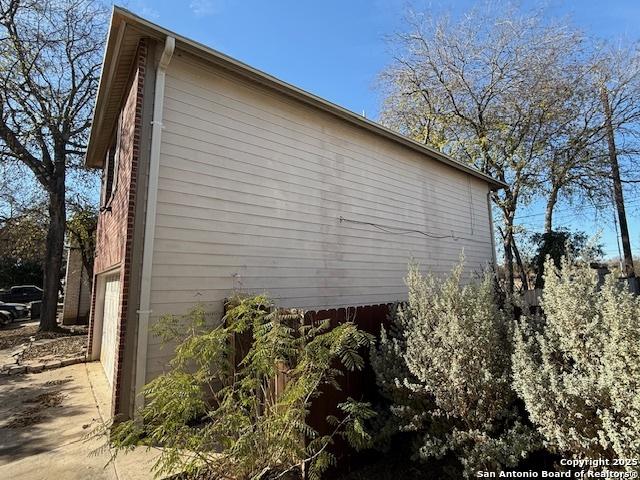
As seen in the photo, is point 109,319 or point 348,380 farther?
point 109,319

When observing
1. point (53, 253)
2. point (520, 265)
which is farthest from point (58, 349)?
point (520, 265)

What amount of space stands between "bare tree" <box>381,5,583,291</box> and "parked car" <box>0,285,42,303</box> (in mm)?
26528

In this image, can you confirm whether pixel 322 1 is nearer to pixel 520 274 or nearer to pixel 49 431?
pixel 49 431

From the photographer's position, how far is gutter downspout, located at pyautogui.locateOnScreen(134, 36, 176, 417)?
4387 mm

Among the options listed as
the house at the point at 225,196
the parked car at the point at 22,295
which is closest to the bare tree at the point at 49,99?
the house at the point at 225,196

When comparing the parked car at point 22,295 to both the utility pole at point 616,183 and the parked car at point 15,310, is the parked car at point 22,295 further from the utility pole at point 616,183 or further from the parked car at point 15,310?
the utility pole at point 616,183

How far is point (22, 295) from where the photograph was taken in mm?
25094

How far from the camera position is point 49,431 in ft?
14.9

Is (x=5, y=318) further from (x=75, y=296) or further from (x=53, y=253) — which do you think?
(x=53, y=253)

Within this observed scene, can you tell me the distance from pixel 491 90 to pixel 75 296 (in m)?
20.1

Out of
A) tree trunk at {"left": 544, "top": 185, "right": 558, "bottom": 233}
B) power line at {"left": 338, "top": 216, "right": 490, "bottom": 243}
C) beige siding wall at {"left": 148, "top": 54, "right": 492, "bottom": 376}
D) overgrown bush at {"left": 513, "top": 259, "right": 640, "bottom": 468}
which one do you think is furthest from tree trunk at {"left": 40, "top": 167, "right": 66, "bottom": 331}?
tree trunk at {"left": 544, "top": 185, "right": 558, "bottom": 233}

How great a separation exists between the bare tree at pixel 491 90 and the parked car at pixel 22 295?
26.5 meters

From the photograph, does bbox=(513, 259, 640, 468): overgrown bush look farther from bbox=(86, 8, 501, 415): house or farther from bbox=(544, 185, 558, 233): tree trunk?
bbox=(544, 185, 558, 233): tree trunk

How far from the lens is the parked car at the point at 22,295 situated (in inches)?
976
